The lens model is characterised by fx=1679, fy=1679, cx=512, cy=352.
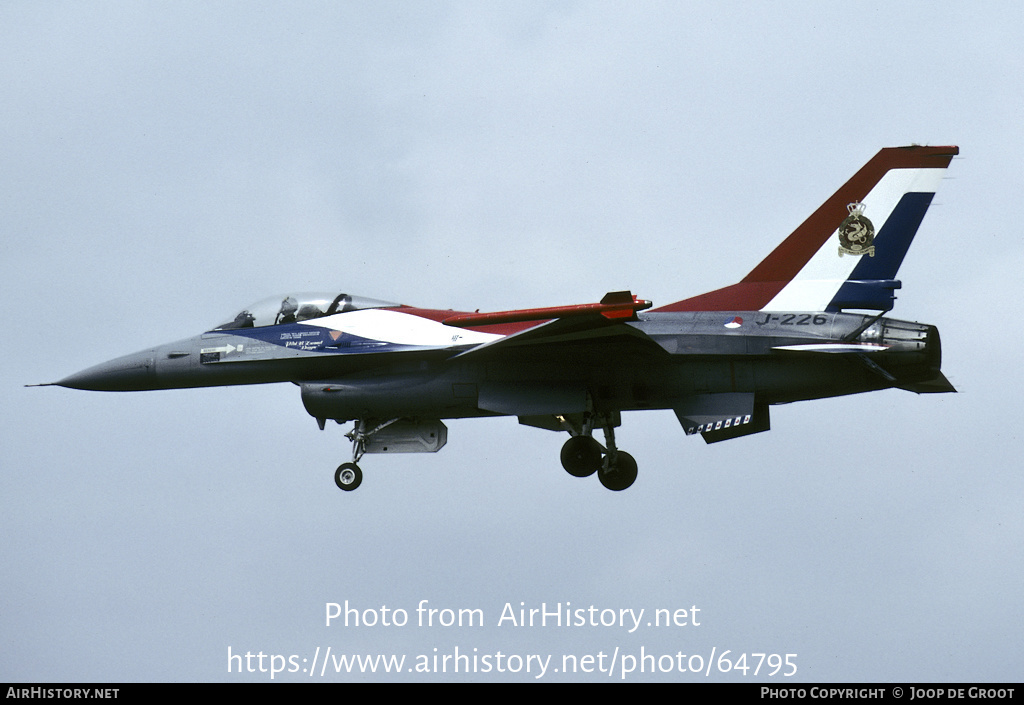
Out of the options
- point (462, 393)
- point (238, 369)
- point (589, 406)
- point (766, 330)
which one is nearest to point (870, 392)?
point (766, 330)

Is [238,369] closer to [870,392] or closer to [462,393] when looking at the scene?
[462,393]

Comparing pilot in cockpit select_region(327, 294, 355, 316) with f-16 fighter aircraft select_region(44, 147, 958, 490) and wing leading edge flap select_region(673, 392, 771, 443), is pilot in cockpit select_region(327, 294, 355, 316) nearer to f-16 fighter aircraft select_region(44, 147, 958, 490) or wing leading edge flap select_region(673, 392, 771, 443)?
f-16 fighter aircraft select_region(44, 147, 958, 490)

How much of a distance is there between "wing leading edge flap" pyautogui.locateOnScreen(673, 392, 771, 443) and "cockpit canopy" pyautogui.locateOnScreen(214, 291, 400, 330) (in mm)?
4821

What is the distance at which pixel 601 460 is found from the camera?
Result: 2583cm

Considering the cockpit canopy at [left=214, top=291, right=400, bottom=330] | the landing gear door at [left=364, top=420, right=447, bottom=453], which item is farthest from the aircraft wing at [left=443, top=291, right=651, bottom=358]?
the cockpit canopy at [left=214, top=291, right=400, bottom=330]

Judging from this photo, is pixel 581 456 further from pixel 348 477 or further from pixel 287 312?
pixel 287 312

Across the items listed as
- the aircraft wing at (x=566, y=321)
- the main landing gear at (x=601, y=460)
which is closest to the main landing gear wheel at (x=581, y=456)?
the main landing gear at (x=601, y=460)

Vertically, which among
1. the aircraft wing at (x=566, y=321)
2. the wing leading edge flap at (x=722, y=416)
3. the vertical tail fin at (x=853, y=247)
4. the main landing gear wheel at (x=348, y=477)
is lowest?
the wing leading edge flap at (x=722, y=416)

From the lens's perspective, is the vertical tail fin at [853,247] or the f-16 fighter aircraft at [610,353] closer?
the f-16 fighter aircraft at [610,353]

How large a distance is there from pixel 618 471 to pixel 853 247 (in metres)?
4.86

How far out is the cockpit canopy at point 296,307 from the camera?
Answer: 25.7m

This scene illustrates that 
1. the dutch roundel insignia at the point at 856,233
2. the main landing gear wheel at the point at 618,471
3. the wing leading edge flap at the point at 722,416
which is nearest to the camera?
the wing leading edge flap at the point at 722,416

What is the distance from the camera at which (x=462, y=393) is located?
25.0m

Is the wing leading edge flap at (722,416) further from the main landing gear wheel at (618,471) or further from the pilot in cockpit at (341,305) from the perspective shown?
the pilot in cockpit at (341,305)
